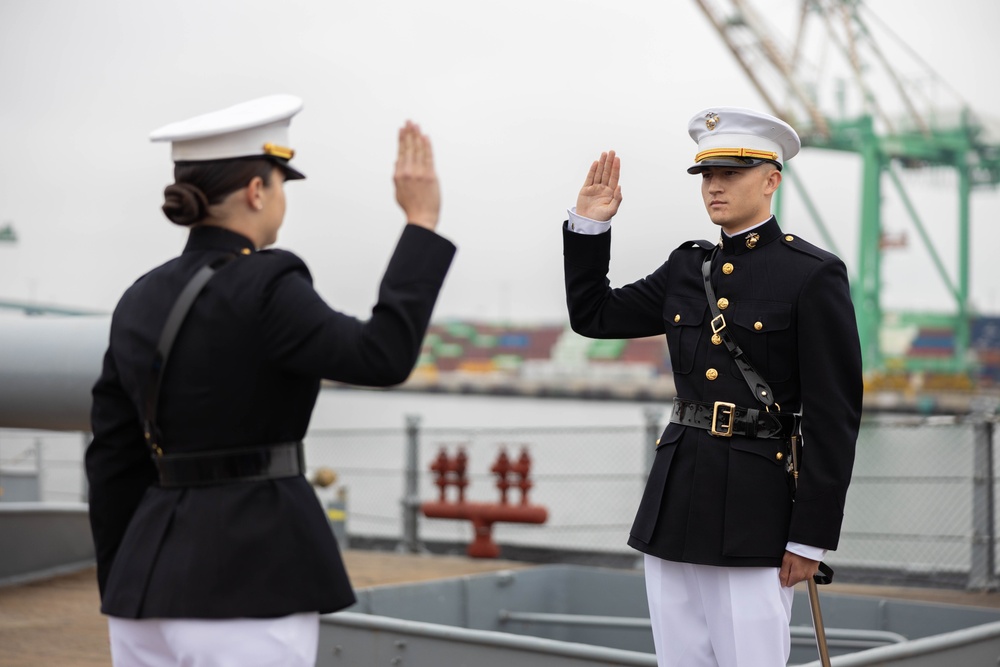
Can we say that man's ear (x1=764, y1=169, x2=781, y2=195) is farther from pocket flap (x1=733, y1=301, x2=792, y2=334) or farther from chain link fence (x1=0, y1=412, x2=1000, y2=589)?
chain link fence (x1=0, y1=412, x2=1000, y2=589)

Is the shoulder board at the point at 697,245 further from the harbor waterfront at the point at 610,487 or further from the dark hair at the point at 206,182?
the harbor waterfront at the point at 610,487

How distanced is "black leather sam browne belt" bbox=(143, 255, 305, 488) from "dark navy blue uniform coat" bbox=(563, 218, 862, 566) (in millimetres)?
1029

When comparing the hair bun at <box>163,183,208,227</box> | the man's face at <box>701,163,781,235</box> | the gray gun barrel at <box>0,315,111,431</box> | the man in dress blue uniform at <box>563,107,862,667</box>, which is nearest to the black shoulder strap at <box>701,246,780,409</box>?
the man in dress blue uniform at <box>563,107,862,667</box>

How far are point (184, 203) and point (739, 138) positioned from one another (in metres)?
1.30

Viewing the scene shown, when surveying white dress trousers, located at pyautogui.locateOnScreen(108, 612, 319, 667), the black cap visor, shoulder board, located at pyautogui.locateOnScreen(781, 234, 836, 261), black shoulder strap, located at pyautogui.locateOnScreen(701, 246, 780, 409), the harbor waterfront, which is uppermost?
the black cap visor

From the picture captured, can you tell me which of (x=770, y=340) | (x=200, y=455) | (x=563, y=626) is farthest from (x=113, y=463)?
(x=563, y=626)

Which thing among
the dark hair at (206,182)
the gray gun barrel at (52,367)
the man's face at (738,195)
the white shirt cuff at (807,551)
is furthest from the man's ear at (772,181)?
the gray gun barrel at (52,367)

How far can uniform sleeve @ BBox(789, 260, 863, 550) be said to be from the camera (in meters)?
2.45

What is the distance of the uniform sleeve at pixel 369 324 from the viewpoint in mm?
1704

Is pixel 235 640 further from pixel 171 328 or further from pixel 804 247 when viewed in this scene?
pixel 804 247

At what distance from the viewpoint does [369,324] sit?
1.72 metres

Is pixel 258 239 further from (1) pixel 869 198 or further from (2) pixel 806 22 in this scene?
(2) pixel 806 22

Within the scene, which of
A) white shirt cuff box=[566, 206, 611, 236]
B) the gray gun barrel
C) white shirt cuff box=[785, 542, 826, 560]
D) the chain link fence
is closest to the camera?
white shirt cuff box=[785, 542, 826, 560]

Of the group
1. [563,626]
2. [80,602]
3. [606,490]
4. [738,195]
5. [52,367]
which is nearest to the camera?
[738,195]
